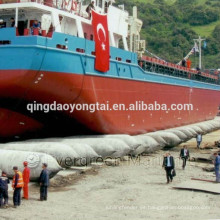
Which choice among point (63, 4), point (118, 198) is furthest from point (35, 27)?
point (118, 198)

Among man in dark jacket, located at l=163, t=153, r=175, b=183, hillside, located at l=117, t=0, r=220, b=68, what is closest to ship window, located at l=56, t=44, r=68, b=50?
man in dark jacket, located at l=163, t=153, r=175, b=183

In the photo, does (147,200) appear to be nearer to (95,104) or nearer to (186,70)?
(95,104)

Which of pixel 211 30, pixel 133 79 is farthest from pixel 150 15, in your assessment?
pixel 133 79

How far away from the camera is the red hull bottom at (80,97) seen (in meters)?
15.6

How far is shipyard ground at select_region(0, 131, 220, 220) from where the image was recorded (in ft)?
31.1

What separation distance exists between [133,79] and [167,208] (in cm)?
1265

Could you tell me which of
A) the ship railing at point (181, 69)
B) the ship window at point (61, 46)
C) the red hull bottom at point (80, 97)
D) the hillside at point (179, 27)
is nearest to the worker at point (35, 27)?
the ship window at point (61, 46)

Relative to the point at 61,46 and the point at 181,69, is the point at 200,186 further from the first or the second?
the point at 181,69

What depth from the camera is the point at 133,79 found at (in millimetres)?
22031

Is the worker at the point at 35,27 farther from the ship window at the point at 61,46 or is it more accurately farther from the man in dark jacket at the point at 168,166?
the man in dark jacket at the point at 168,166

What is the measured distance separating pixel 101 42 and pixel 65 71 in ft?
9.33

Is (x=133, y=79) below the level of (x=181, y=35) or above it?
below

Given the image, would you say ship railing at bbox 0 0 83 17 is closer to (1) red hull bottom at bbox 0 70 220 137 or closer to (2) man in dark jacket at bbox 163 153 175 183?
(1) red hull bottom at bbox 0 70 220 137

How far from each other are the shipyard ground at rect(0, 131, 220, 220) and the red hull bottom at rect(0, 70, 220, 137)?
345cm
